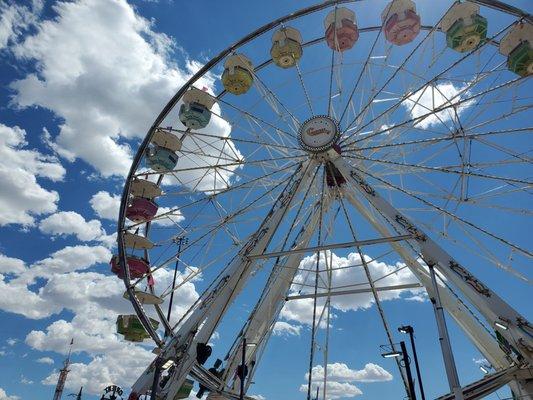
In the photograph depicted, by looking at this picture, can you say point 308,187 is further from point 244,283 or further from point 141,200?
point 141,200

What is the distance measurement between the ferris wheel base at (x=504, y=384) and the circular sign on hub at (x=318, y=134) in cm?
733

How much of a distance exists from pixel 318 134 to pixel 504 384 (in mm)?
8206

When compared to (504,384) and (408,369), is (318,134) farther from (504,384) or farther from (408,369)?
(504,384)

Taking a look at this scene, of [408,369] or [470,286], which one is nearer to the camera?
[470,286]

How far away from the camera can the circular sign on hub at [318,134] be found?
526 inches

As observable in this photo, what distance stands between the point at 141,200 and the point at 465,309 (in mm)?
10799

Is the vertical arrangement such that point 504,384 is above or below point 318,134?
below

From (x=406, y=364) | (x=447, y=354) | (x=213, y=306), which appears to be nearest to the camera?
(x=447, y=354)

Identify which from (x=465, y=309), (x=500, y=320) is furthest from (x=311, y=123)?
(x=500, y=320)

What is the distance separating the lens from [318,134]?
539 inches

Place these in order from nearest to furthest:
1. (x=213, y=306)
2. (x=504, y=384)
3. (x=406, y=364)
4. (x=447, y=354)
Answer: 1. (x=447, y=354)
2. (x=504, y=384)
3. (x=213, y=306)
4. (x=406, y=364)

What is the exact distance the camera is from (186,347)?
1022cm

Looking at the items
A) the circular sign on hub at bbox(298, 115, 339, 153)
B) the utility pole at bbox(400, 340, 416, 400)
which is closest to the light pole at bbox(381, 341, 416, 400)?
the utility pole at bbox(400, 340, 416, 400)

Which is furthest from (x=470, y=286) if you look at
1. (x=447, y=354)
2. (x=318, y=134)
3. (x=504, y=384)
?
(x=318, y=134)
